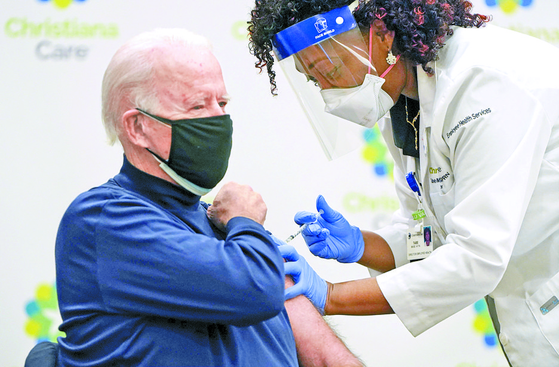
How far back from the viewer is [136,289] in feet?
3.15

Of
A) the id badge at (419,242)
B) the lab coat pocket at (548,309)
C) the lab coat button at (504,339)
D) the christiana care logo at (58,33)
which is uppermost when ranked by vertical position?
the christiana care logo at (58,33)

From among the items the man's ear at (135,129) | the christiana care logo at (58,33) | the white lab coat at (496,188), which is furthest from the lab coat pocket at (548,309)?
the christiana care logo at (58,33)

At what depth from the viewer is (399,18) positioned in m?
1.55

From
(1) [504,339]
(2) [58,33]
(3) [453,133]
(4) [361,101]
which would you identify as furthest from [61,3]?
(1) [504,339]

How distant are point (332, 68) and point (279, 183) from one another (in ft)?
3.10

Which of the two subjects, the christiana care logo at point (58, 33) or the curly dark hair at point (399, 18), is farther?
the christiana care logo at point (58, 33)

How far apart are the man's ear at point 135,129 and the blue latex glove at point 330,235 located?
2.77 ft

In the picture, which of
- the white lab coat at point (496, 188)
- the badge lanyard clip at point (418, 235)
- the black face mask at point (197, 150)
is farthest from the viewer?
the badge lanyard clip at point (418, 235)

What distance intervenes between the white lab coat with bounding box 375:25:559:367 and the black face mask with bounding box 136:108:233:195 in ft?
2.25

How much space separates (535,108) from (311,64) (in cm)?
64

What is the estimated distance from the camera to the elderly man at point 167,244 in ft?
3.16

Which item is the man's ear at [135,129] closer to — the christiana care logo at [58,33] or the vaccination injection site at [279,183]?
the vaccination injection site at [279,183]

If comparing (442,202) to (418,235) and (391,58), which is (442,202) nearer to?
(418,235)

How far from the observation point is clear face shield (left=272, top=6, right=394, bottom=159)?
1557mm
